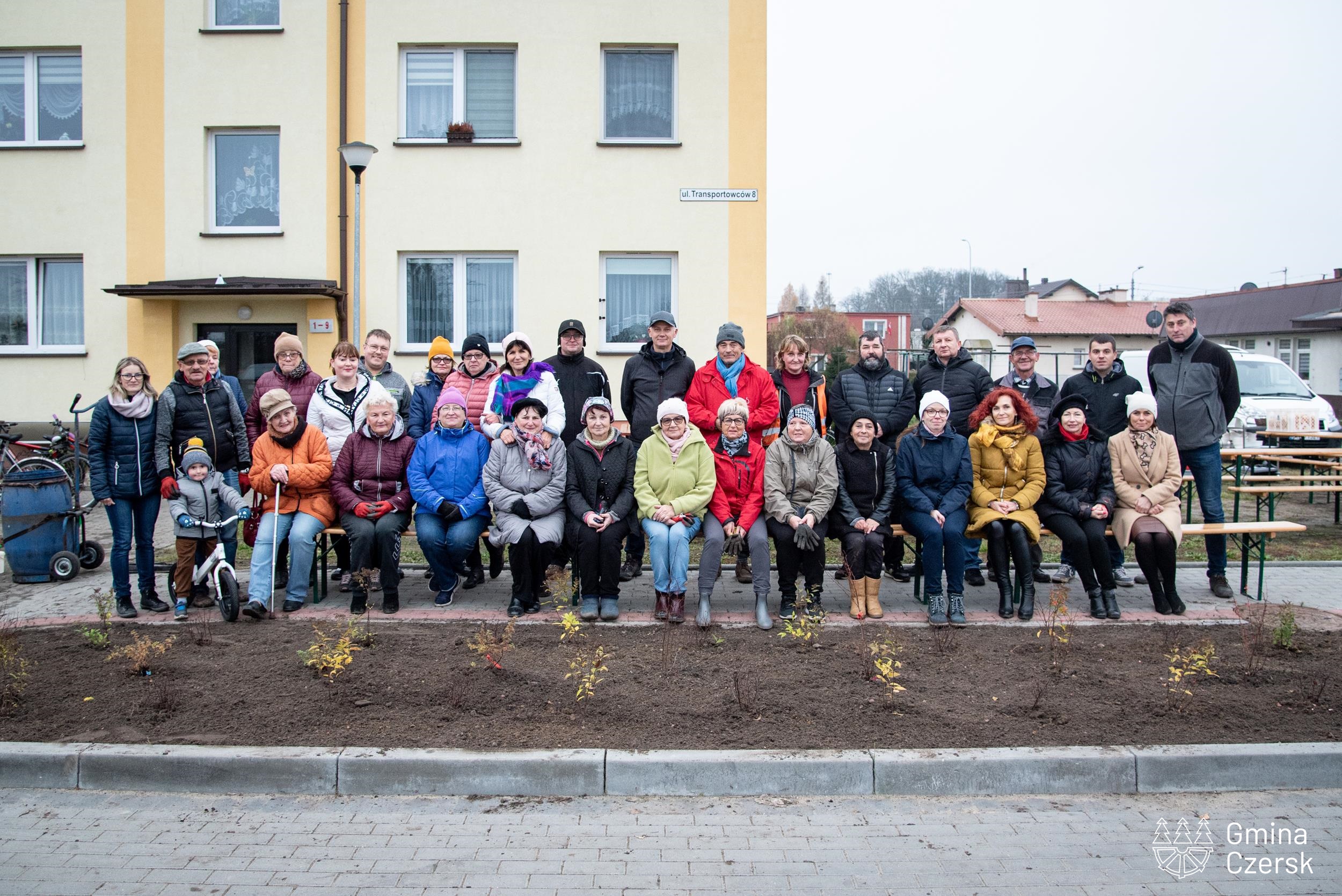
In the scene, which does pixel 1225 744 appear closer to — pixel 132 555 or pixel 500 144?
pixel 132 555

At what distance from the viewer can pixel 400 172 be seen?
50.5 ft

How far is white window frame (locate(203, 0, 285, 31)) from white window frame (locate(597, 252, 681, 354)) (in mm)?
6292

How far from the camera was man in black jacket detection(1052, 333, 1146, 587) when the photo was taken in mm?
8211

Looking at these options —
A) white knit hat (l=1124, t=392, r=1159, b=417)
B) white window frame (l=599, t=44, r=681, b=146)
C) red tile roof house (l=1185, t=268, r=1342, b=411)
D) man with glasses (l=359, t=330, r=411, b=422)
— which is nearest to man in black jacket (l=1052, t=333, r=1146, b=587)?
white knit hat (l=1124, t=392, r=1159, b=417)

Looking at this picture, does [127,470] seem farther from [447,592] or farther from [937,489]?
[937,489]

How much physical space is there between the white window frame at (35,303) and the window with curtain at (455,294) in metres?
5.51

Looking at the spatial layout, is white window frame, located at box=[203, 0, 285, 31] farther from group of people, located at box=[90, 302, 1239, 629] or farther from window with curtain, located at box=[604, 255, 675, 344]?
group of people, located at box=[90, 302, 1239, 629]

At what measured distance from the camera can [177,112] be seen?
50.7 feet

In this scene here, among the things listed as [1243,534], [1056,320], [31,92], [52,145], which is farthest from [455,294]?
[1056,320]

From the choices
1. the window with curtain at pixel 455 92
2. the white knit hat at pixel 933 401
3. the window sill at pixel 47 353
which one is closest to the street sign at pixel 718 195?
the window with curtain at pixel 455 92

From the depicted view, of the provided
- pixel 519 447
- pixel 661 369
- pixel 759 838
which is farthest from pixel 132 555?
pixel 759 838

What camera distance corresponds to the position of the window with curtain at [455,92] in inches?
611

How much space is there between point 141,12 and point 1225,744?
17.6 meters

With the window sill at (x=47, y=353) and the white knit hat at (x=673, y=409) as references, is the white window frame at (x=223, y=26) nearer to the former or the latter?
the window sill at (x=47, y=353)
